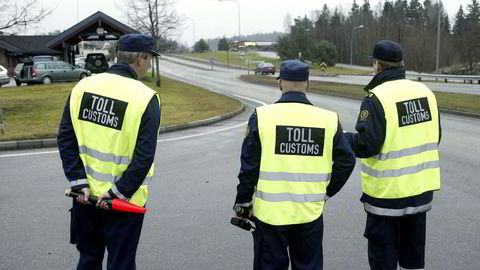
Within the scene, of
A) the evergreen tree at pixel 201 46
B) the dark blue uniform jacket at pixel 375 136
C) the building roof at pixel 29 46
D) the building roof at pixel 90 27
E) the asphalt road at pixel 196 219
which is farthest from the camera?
the evergreen tree at pixel 201 46

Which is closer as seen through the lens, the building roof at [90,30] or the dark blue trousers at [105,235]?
the dark blue trousers at [105,235]

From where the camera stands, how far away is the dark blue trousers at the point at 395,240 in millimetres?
3395

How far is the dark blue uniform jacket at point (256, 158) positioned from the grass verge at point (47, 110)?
9135 mm

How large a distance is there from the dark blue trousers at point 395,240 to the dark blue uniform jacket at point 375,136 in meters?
0.12

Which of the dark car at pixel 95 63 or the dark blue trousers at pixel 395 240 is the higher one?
the dark car at pixel 95 63

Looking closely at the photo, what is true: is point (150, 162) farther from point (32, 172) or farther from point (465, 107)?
point (465, 107)

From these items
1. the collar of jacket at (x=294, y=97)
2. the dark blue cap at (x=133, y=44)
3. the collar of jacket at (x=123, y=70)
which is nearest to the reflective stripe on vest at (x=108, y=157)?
the collar of jacket at (x=123, y=70)

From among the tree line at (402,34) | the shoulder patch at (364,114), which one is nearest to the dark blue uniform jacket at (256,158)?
the shoulder patch at (364,114)

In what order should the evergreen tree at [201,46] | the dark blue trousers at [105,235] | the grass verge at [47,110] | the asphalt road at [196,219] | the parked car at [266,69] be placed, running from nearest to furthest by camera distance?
1. the dark blue trousers at [105,235]
2. the asphalt road at [196,219]
3. the grass verge at [47,110]
4. the parked car at [266,69]
5. the evergreen tree at [201,46]

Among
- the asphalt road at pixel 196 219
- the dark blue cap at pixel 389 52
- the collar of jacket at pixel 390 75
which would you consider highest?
the dark blue cap at pixel 389 52

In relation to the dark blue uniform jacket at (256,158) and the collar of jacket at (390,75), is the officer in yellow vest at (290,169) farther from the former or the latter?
the collar of jacket at (390,75)

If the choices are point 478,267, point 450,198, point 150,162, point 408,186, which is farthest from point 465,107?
point 150,162

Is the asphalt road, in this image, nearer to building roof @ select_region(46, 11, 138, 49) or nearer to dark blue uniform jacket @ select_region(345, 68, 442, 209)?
dark blue uniform jacket @ select_region(345, 68, 442, 209)

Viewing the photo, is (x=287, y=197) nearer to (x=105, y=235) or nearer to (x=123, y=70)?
(x=105, y=235)
